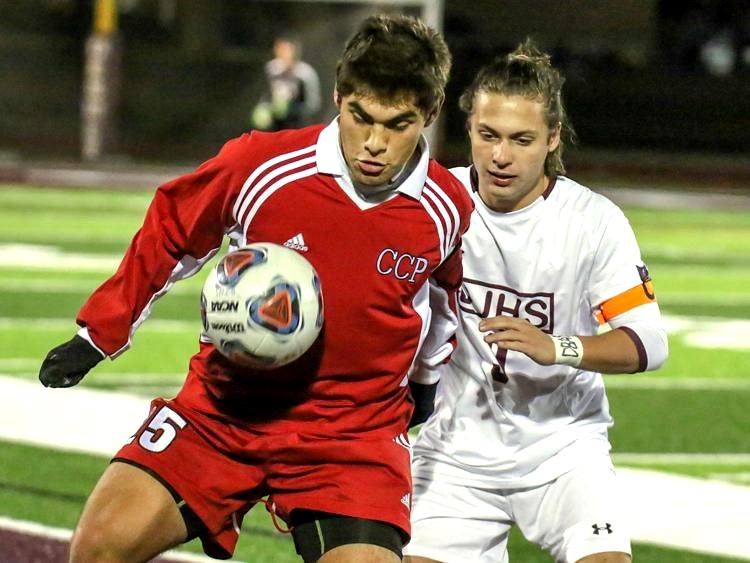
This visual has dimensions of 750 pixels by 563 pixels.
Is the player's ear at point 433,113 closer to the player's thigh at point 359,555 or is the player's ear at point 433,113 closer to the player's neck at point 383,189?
the player's neck at point 383,189

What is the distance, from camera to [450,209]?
4.53m

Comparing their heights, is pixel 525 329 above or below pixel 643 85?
above

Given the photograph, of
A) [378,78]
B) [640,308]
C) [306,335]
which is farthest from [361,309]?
[640,308]

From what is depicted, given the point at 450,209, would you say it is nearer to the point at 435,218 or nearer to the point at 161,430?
the point at 435,218

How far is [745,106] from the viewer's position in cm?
3625

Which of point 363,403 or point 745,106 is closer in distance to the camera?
point 363,403

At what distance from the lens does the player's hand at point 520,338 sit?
451cm

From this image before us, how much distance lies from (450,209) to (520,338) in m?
0.41

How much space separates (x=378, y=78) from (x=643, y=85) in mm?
33370

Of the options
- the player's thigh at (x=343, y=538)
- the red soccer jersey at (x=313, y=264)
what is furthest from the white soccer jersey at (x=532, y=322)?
the player's thigh at (x=343, y=538)

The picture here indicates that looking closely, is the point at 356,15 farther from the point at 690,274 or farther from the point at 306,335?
the point at 306,335

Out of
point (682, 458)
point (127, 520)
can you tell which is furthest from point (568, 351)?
point (682, 458)

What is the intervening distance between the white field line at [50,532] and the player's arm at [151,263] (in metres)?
1.76

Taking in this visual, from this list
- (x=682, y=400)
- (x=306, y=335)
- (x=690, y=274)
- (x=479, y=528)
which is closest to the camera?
(x=306, y=335)
